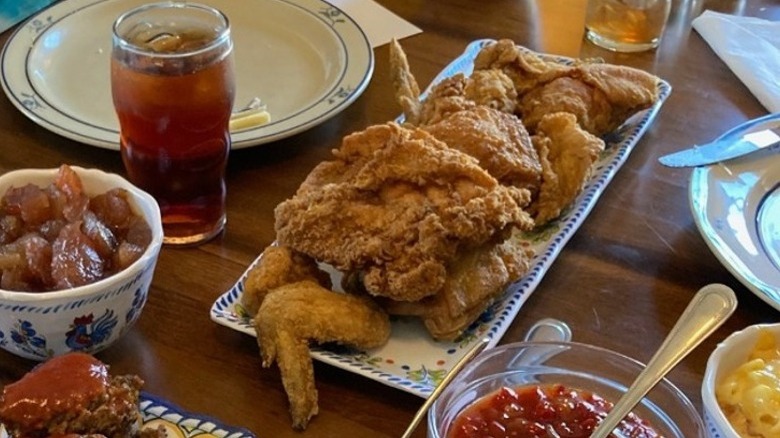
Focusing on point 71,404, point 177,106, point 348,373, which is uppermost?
point 177,106

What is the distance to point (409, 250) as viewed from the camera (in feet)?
3.88

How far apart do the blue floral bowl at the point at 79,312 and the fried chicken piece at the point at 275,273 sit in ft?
0.41

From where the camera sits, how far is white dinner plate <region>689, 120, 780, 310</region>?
132cm

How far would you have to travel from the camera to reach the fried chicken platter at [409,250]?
1.16 m

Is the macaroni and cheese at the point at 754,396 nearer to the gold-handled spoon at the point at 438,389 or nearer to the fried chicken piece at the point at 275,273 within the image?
the gold-handled spoon at the point at 438,389

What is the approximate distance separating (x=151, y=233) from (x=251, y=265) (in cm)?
17

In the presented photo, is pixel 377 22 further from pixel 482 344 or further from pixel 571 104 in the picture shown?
pixel 482 344

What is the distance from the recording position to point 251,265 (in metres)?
1.31

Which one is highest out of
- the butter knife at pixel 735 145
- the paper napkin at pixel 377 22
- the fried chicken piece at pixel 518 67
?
the fried chicken piece at pixel 518 67

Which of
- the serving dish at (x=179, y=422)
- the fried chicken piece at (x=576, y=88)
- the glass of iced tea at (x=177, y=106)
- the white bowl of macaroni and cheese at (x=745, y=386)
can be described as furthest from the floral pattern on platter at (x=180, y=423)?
the fried chicken piece at (x=576, y=88)

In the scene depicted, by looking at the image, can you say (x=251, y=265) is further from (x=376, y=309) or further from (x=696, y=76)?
(x=696, y=76)

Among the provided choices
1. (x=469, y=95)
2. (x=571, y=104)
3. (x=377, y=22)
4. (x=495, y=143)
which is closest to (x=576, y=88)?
(x=571, y=104)

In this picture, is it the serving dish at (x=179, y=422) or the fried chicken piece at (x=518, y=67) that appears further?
the fried chicken piece at (x=518, y=67)

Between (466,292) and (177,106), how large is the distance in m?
0.45
